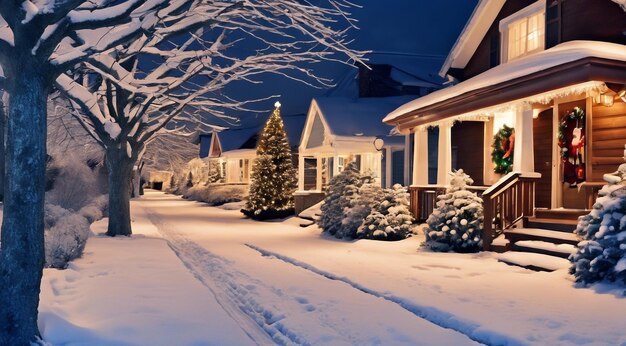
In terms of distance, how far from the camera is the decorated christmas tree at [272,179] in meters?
29.3

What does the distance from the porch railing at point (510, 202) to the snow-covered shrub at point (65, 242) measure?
8381mm

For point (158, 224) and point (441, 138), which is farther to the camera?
point (158, 224)

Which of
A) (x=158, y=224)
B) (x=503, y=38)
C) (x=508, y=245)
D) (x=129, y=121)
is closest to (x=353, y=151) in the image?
(x=158, y=224)

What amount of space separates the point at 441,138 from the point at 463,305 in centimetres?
1028

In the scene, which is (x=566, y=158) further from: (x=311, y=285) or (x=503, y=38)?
(x=311, y=285)

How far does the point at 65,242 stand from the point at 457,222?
8.16 m

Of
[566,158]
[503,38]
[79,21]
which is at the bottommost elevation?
[566,158]

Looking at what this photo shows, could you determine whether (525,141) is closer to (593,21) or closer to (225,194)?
(593,21)

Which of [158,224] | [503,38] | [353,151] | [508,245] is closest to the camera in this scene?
[508,245]

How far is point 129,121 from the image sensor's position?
17469mm

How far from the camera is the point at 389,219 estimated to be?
55.5 feet

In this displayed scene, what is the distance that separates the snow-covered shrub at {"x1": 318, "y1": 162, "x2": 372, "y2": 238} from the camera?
19.5m

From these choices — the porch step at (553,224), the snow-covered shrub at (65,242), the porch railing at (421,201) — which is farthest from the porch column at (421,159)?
the snow-covered shrub at (65,242)

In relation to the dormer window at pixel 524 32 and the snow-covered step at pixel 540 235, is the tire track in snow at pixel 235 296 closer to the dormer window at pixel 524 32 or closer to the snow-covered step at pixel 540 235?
the snow-covered step at pixel 540 235
